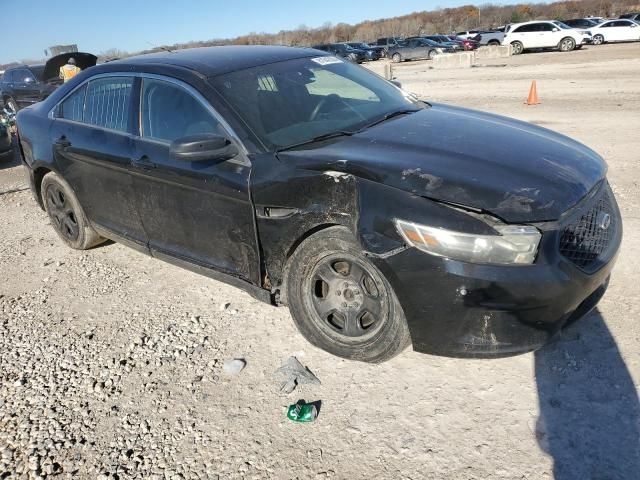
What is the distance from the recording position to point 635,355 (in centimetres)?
288

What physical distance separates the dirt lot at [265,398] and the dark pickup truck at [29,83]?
1090cm

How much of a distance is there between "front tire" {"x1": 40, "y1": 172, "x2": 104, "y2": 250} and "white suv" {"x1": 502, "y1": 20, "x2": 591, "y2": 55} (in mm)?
32167

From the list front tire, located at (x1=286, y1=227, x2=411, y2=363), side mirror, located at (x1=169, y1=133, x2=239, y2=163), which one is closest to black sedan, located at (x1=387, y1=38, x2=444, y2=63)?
side mirror, located at (x1=169, y1=133, x2=239, y2=163)

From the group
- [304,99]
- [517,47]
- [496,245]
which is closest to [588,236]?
[496,245]

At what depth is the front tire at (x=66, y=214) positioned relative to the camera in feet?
15.4

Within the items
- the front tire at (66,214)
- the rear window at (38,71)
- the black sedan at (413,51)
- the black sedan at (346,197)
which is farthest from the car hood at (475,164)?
the black sedan at (413,51)

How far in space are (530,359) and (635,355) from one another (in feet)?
1.80

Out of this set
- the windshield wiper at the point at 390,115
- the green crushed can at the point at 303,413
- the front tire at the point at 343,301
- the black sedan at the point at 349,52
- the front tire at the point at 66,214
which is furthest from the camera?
the black sedan at the point at 349,52

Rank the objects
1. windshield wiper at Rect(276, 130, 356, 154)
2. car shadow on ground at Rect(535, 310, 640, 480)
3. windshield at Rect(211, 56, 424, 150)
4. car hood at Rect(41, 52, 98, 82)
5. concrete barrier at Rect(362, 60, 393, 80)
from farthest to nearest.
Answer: concrete barrier at Rect(362, 60, 393, 80) → car hood at Rect(41, 52, 98, 82) → windshield at Rect(211, 56, 424, 150) → windshield wiper at Rect(276, 130, 356, 154) → car shadow on ground at Rect(535, 310, 640, 480)

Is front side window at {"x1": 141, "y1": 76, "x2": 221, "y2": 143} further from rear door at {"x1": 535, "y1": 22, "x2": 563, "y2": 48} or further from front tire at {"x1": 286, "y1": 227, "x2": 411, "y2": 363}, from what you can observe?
rear door at {"x1": 535, "y1": 22, "x2": 563, "y2": 48}

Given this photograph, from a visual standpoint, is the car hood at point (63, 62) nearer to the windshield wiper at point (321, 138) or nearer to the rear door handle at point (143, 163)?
the rear door handle at point (143, 163)

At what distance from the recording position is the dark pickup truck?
13.3m

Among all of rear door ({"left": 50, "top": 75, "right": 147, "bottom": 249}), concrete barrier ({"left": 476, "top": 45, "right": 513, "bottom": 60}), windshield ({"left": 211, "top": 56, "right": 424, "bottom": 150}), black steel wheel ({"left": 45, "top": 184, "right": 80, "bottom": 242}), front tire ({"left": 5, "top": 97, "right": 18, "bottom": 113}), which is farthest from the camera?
concrete barrier ({"left": 476, "top": 45, "right": 513, "bottom": 60})

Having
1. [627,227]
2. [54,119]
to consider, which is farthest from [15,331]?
[627,227]
